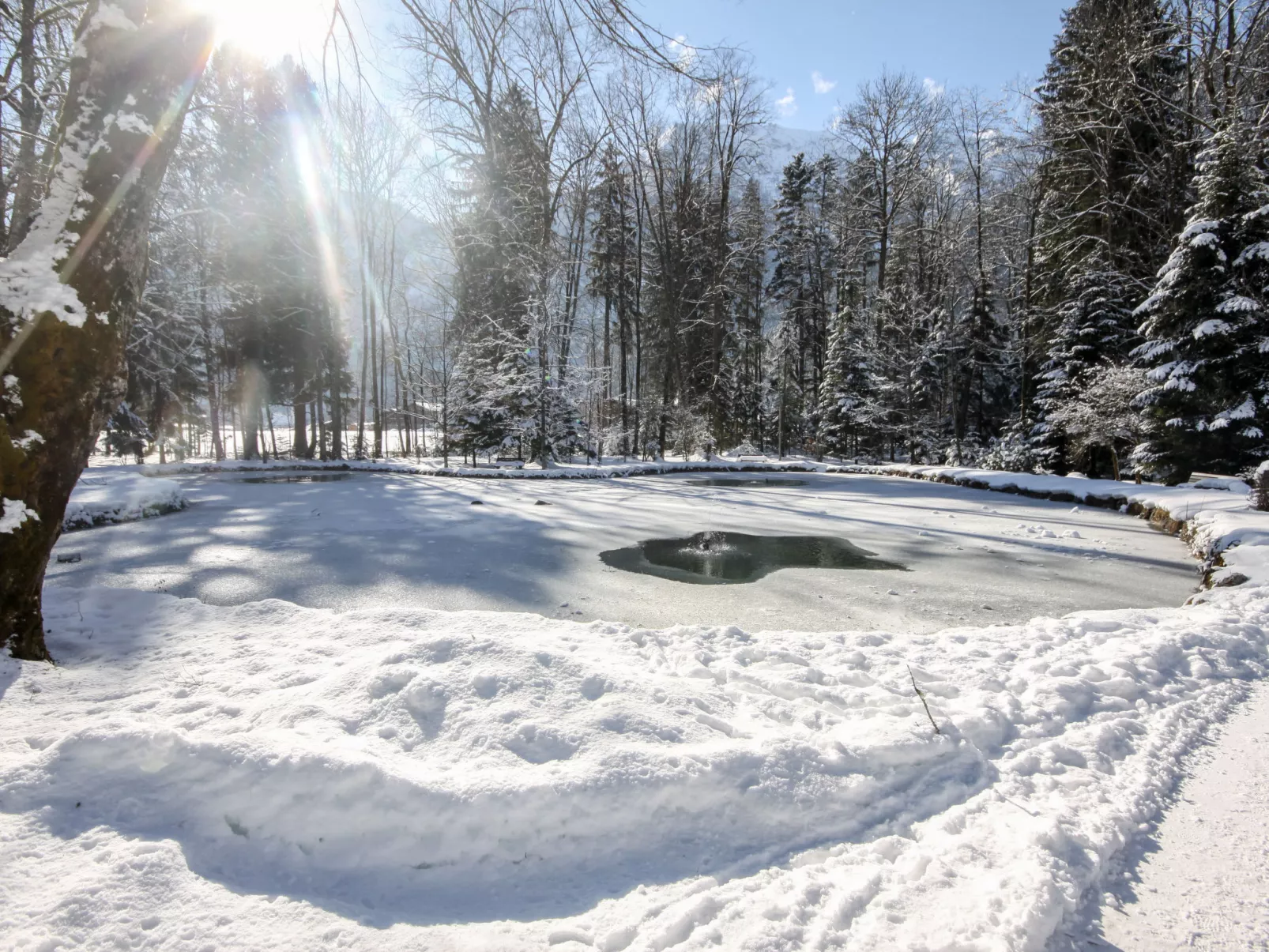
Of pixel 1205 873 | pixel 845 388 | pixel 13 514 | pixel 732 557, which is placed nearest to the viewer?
pixel 1205 873

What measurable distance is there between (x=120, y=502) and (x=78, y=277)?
8.77 meters

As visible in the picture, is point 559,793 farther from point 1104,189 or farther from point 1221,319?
point 1104,189

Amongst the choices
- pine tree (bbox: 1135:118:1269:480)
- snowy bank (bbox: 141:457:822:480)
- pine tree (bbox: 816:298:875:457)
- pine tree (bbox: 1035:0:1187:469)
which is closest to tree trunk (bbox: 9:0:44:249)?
snowy bank (bbox: 141:457:822:480)

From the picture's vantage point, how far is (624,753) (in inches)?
82.7

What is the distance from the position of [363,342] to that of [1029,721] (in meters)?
Result: 27.8

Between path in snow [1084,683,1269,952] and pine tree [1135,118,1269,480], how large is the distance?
454 inches

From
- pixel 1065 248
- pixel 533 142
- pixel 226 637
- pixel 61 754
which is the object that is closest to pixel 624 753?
pixel 61 754

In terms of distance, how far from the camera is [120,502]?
30.8 ft

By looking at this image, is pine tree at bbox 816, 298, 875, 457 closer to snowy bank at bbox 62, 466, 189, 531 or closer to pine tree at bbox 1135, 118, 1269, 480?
pine tree at bbox 1135, 118, 1269, 480

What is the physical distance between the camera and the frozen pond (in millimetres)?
4863

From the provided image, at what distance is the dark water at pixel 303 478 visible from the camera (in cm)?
1677

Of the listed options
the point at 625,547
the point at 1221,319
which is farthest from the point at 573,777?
the point at 1221,319

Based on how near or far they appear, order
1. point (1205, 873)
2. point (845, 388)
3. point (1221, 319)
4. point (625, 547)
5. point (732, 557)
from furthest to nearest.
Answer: point (845, 388)
point (1221, 319)
point (625, 547)
point (732, 557)
point (1205, 873)

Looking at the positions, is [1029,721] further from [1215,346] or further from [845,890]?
[1215,346]
